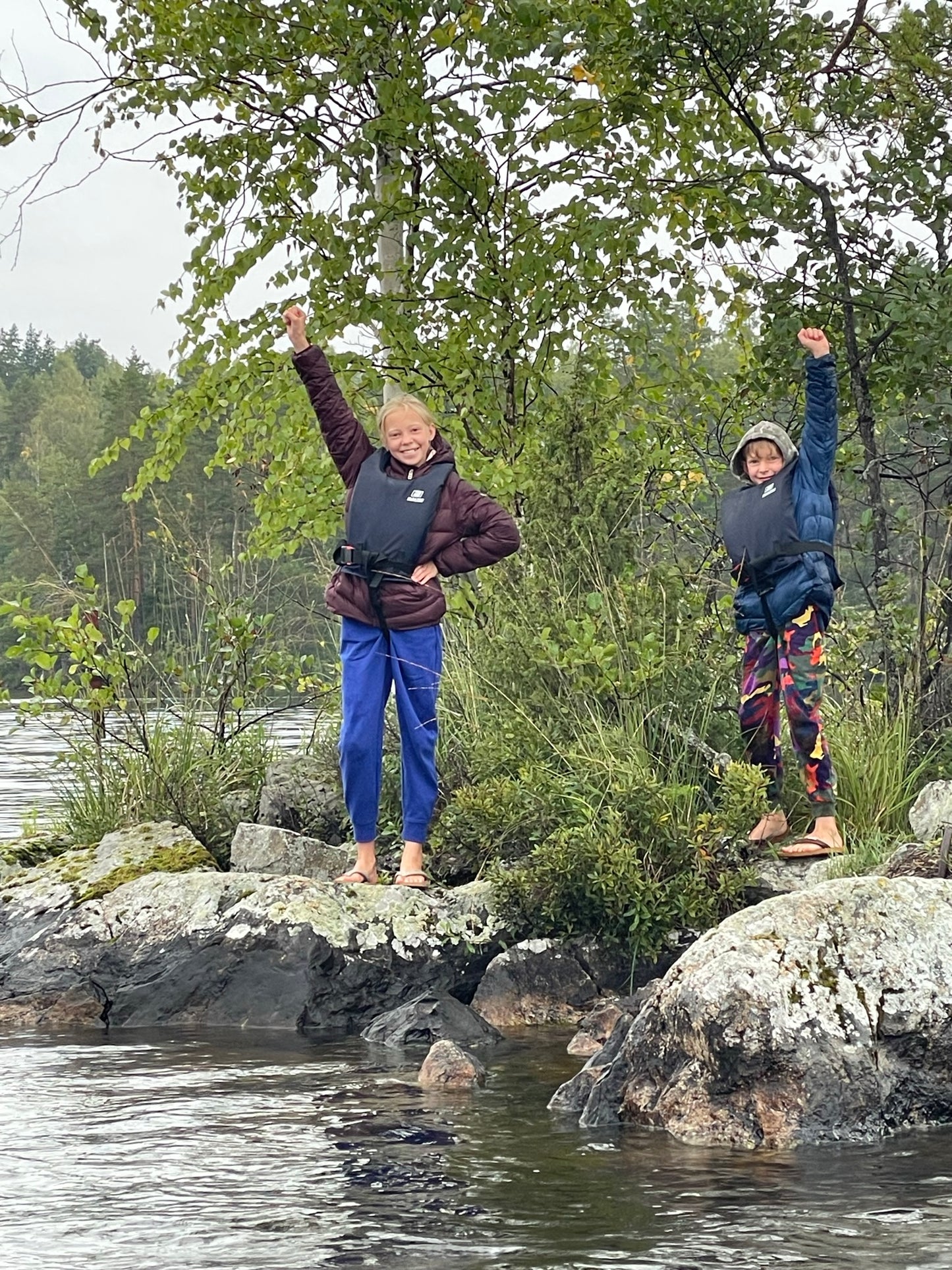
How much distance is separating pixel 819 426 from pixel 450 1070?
3.02m

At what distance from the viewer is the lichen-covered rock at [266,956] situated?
695cm

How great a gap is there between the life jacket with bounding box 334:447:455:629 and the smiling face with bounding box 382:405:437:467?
0.33 ft

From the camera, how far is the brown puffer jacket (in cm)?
704

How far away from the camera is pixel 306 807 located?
27.5 feet

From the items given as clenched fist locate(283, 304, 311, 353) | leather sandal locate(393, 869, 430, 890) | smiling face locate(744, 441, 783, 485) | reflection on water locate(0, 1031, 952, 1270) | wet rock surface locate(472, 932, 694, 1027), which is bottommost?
reflection on water locate(0, 1031, 952, 1270)

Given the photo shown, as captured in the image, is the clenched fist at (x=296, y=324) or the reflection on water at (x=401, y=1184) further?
the clenched fist at (x=296, y=324)

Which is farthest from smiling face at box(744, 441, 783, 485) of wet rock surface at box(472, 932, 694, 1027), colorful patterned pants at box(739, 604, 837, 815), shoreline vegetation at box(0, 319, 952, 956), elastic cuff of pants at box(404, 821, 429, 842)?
elastic cuff of pants at box(404, 821, 429, 842)

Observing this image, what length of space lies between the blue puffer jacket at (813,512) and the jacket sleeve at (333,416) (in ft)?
6.24

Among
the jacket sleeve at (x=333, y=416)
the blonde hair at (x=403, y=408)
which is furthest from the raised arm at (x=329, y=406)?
the blonde hair at (x=403, y=408)

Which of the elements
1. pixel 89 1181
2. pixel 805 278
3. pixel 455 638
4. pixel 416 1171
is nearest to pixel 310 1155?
pixel 416 1171

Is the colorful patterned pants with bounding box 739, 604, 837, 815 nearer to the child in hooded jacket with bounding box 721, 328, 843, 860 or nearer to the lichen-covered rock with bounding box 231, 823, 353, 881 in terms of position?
the child in hooded jacket with bounding box 721, 328, 843, 860

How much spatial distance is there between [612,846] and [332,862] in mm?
1709

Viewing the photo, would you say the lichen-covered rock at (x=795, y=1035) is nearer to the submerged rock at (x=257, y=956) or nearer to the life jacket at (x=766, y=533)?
the submerged rock at (x=257, y=956)

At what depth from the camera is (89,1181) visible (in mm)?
4578
